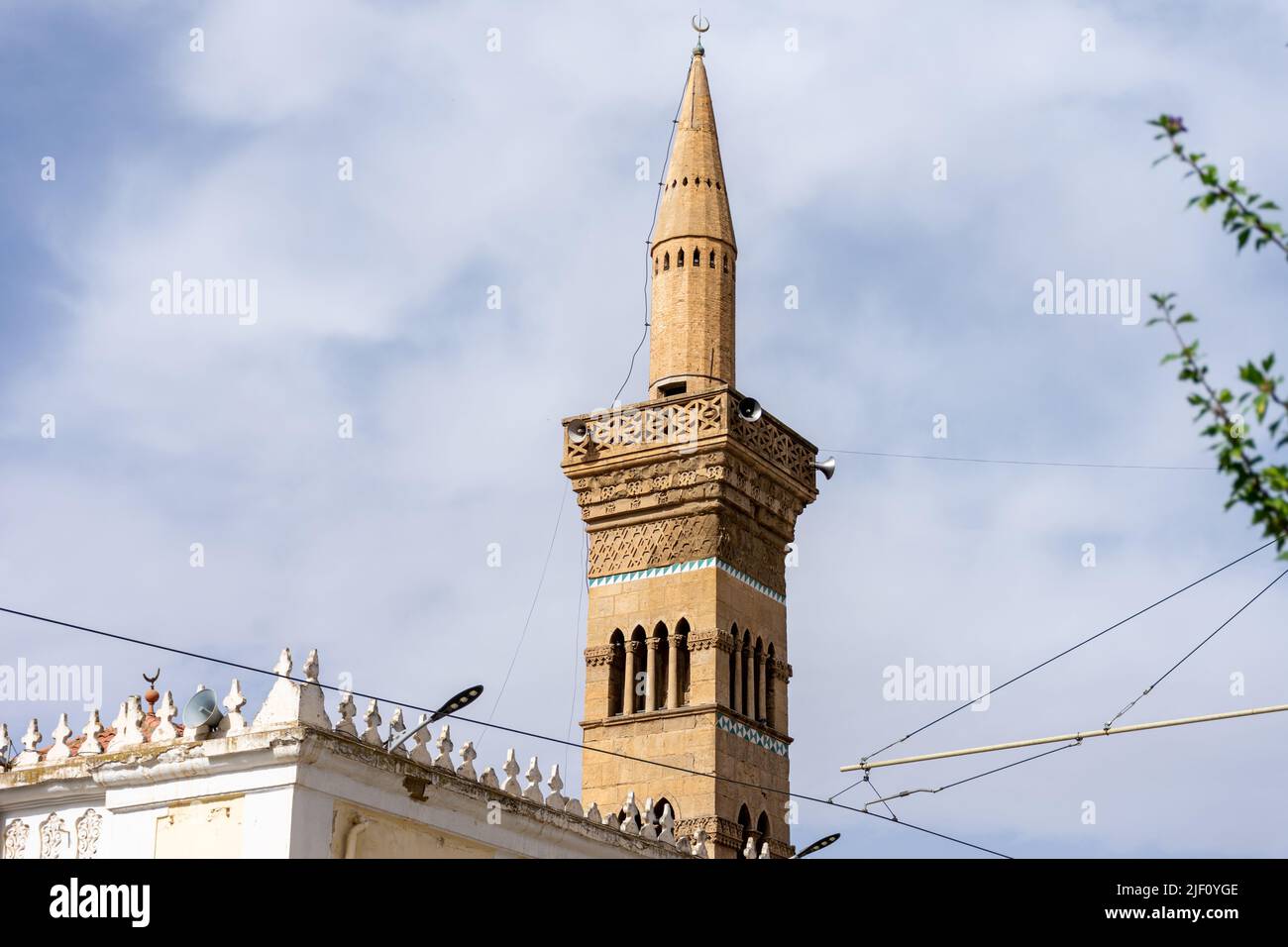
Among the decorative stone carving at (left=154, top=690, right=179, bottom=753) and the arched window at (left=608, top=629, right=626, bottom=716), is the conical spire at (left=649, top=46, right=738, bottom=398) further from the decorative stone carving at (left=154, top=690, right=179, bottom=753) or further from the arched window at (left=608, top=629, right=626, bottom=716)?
the decorative stone carving at (left=154, top=690, right=179, bottom=753)

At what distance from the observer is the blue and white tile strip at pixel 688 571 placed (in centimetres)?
3048

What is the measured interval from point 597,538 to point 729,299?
4.33 m

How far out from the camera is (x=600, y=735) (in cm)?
3031

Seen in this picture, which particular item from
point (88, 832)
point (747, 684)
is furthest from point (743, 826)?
point (88, 832)

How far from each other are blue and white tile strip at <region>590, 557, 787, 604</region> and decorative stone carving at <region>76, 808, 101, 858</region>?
12.0 metres

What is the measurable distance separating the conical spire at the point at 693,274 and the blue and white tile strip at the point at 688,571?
2789 millimetres

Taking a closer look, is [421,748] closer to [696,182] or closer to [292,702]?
[292,702]

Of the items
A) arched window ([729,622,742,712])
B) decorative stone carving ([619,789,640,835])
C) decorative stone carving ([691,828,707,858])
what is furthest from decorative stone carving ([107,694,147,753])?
arched window ([729,622,742,712])

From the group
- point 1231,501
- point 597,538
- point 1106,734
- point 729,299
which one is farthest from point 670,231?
point 1231,501

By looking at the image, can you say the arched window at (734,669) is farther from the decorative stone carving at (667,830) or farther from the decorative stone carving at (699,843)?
the decorative stone carving at (667,830)

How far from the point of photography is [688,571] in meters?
30.6

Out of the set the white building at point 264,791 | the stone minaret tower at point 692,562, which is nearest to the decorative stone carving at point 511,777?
the white building at point 264,791

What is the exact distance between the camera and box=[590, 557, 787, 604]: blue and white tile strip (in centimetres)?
3048
